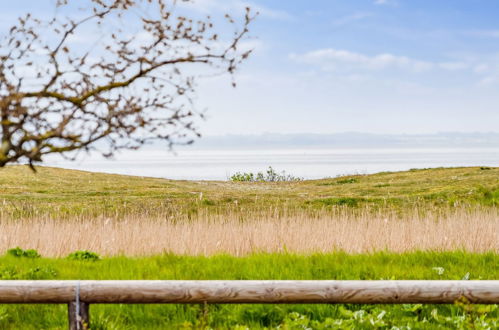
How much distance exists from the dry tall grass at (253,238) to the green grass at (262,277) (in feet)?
4.64

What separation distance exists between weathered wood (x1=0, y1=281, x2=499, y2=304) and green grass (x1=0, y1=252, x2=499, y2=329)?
0.83 ft

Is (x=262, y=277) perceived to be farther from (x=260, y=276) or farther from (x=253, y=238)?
(x=253, y=238)

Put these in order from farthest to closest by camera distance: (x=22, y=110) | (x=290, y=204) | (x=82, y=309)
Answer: (x=290, y=204)
(x=82, y=309)
(x=22, y=110)

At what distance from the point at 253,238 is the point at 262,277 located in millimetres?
3077

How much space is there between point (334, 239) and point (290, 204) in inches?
233

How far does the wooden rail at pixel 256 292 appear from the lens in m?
5.30

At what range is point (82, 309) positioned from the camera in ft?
17.9

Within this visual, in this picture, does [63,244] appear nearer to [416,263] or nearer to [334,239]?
[334,239]

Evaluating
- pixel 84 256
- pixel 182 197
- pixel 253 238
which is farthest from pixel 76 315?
pixel 182 197

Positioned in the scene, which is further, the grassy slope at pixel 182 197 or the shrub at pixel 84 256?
the grassy slope at pixel 182 197

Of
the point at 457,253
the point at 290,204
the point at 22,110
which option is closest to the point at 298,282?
the point at 22,110

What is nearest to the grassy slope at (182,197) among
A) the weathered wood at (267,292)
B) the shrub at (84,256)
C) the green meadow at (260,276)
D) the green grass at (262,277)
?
the green meadow at (260,276)

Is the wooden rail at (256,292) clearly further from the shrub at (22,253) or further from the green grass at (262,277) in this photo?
the shrub at (22,253)

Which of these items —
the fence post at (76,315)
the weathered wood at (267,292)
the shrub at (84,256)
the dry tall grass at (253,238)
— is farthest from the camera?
the dry tall grass at (253,238)
